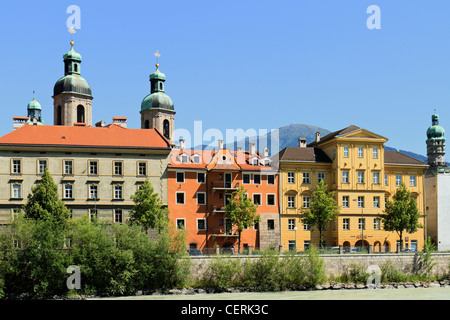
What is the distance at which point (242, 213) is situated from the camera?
67812mm

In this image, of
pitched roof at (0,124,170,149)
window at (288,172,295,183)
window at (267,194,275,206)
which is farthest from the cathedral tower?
window at (288,172,295,183)

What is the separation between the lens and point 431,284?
61.4 metres

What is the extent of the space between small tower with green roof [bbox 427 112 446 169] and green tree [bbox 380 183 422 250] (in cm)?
4853

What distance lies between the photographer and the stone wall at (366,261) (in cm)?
5819

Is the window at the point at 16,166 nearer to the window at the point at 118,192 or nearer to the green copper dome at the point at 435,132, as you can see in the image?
the window at the point at 118,192

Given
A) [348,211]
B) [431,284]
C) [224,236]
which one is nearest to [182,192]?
[224,236]

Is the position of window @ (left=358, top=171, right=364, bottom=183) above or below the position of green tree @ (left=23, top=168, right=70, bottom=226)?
above

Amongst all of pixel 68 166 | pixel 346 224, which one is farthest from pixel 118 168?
pixel 346 224

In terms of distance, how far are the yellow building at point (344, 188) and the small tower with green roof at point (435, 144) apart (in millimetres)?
47462

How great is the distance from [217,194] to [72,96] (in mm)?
31244

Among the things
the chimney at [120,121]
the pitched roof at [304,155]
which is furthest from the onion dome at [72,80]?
the pitched roof at [304,155]

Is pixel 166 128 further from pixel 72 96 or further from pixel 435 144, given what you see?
pixel 435 144

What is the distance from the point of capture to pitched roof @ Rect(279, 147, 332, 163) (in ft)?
244

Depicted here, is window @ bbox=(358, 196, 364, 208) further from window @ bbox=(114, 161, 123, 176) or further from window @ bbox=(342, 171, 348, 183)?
window @ bbox=(114, 161, 123, 176)
